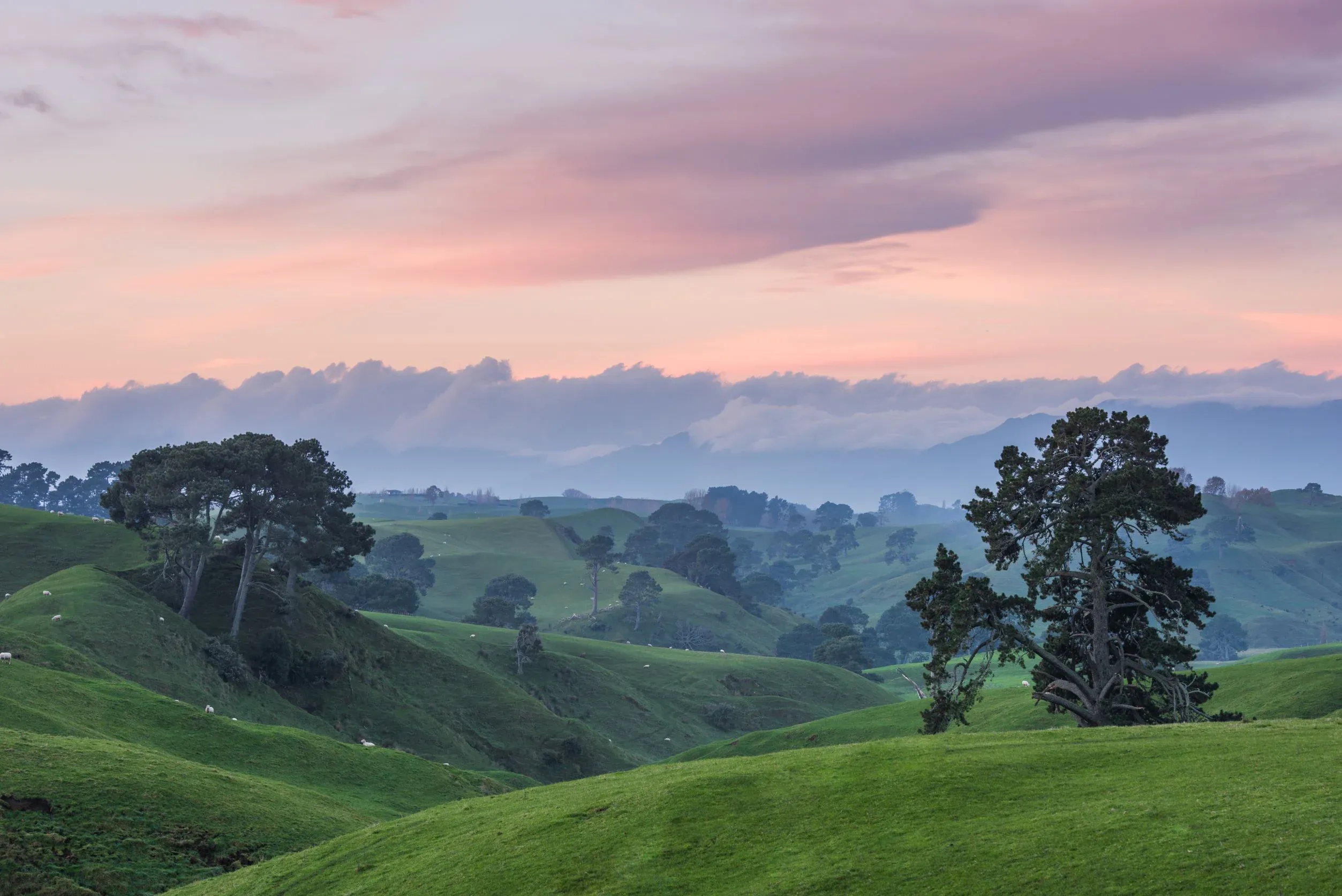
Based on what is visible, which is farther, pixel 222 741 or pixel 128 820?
pixel 222 741

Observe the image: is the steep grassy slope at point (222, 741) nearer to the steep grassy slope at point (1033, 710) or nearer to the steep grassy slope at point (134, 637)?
the steep grassy slope at point (134, 637)

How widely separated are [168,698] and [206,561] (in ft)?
150

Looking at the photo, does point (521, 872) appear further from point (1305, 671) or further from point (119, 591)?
point (119, 591)

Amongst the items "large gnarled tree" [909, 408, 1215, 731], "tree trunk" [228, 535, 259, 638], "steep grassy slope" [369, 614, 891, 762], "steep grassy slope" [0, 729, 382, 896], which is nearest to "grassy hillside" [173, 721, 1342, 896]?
"steep grassy slope" [0, 729, 382, 896]

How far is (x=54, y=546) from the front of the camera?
11812 cm

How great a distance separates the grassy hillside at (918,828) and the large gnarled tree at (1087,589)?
1260cm

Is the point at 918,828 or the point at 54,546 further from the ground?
the point at 54,546

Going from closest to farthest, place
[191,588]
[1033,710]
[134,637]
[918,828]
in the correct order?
[918,828] → [1033,710] → [134,637] → [191,588]

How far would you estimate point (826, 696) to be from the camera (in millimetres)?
164250

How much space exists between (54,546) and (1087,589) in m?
110

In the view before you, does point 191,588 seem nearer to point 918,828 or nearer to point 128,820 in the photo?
point 128,820

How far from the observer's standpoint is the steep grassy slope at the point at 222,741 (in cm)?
5672

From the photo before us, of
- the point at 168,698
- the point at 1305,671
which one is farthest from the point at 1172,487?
the point at 168,698

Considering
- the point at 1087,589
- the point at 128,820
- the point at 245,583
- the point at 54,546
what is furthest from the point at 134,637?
the point at 1087,589
